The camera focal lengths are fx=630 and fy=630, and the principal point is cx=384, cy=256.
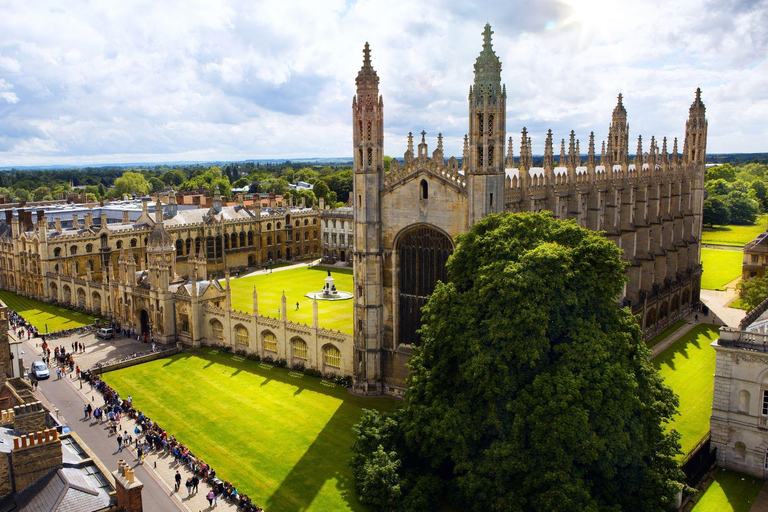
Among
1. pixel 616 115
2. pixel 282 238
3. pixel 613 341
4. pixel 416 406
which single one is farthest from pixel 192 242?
pixel 613 341

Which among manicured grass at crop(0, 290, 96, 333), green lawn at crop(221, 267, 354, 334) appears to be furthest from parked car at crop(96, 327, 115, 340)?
green lawn at crop(221, 267, 354, 334)

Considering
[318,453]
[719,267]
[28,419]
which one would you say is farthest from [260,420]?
[719,267]

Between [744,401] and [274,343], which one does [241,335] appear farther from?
[744,401]

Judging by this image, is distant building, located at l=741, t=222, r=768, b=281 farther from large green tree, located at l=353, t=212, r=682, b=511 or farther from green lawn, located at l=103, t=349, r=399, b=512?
green lawn, located at l=103, t=349, r=399, b=512

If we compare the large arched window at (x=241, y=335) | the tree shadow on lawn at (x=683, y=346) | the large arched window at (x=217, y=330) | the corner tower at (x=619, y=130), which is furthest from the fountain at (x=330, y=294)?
the tree shadow on lawn at (x=683, y=346)

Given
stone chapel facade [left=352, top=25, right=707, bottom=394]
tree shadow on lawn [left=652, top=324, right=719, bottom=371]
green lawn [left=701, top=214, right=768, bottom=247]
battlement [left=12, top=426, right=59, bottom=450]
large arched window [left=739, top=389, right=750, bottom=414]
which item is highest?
stone chapel facade [left=352, top=25, right=707, bottom=394]

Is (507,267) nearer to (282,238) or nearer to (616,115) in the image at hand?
(616,115)
